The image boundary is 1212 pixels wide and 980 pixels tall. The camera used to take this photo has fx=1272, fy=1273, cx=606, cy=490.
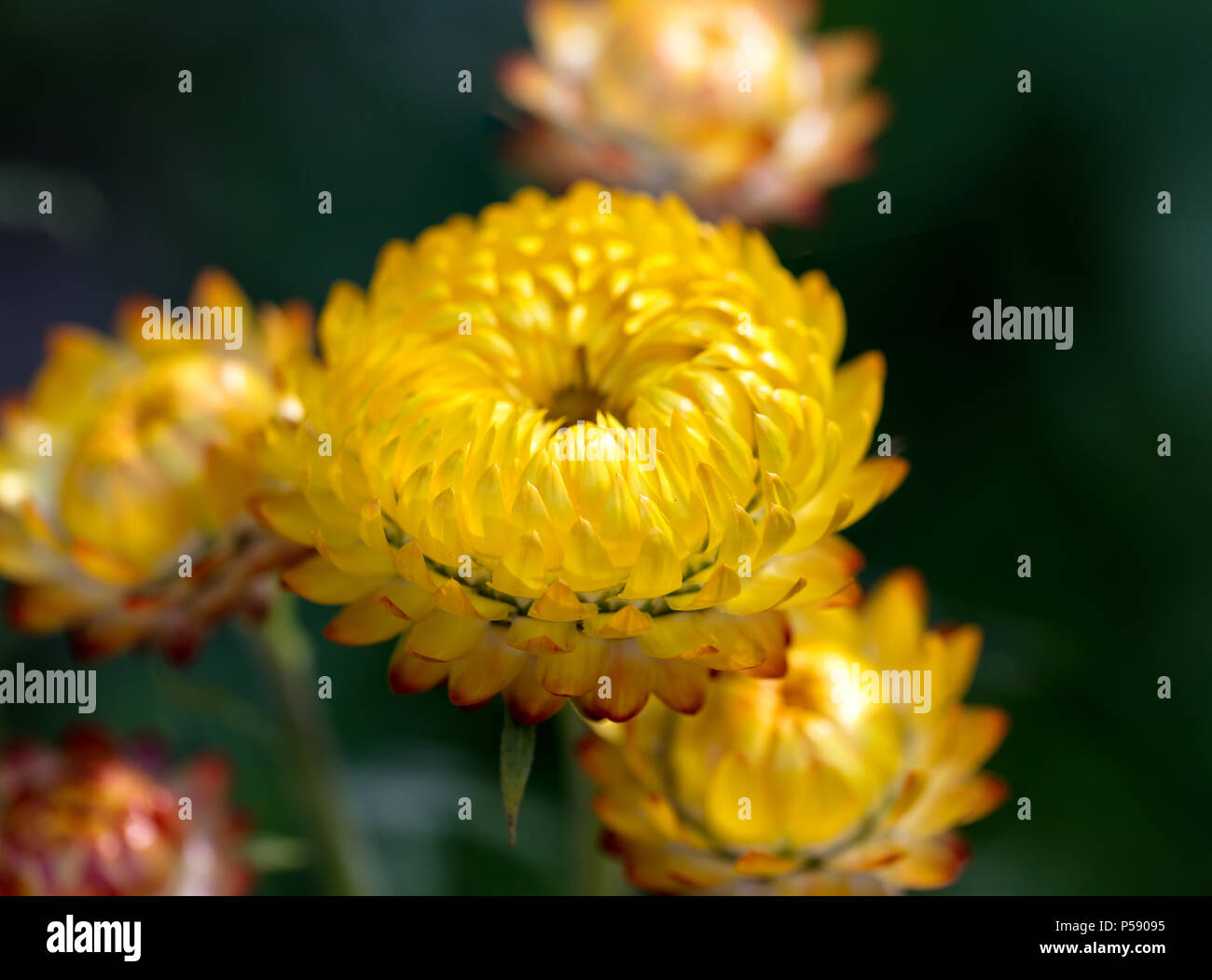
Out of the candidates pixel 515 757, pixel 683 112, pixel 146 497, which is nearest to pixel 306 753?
pixel 146 497

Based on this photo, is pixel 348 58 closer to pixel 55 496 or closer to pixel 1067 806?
pixel 55 496

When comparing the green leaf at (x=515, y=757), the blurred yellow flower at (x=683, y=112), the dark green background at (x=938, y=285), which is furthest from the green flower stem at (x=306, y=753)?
the blurred yellow flower at (x=683, y=112)

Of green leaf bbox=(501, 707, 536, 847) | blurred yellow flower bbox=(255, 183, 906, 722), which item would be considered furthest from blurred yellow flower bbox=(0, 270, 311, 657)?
green leaf bbox=(501, 707, 536, 847)

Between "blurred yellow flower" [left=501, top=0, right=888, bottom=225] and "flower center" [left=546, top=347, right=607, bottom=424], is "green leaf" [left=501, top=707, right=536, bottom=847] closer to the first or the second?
"flower center" [left=546, top=347, right=607, bottom=424]

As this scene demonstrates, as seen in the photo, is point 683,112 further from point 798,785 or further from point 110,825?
point 110,825
